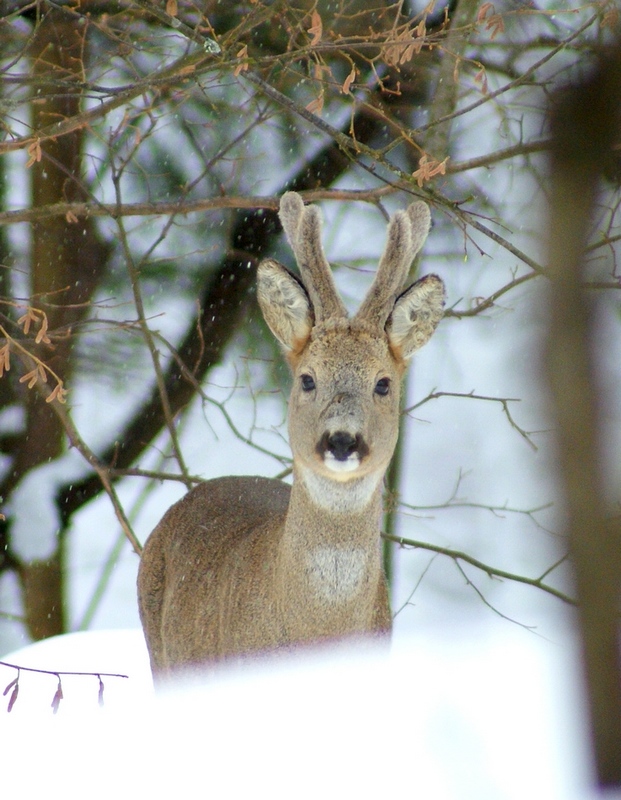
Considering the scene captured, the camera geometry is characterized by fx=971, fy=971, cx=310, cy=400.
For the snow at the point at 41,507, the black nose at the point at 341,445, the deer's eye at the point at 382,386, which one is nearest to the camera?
the black nose at the point at 341,445

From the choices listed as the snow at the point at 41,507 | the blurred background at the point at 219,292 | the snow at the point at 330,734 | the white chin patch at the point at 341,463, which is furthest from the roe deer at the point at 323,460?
the snow at the point at 41,507

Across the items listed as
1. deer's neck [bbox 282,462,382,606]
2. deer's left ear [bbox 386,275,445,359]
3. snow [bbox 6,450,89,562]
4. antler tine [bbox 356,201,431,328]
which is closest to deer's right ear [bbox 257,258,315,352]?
antler tine [bbox 356,201,431,328]

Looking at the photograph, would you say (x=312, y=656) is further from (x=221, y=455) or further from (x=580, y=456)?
(x=221, y=455)

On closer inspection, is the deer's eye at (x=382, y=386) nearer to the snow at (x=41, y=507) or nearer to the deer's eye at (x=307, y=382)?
the deer's eye at (x=307, y=382)

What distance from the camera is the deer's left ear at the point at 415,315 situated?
11.5 feet

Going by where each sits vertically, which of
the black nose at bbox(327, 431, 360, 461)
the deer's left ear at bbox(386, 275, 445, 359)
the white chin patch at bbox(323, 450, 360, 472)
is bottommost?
the white chin patch at bbox(323, 450, 360, 472)

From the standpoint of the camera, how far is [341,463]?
3.12m

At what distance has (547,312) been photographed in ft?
3.22

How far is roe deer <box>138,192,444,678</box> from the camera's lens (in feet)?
11.0

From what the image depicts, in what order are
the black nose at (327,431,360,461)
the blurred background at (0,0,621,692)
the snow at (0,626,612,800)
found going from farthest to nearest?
1. the blurred background at (0,0,621,692)
2. the black nose at (327,431,360,461)
3. the snow at (0,626,612,800)

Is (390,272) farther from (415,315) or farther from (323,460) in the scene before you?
(323,460)

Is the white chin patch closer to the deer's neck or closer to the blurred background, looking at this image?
the deer's neck

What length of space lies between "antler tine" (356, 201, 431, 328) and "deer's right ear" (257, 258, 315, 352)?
21 cm

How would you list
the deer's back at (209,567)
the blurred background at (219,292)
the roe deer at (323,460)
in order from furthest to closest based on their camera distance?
the blurred background at (219,292)
the deer's back at (209,567)
the roe deer at (323,460)
